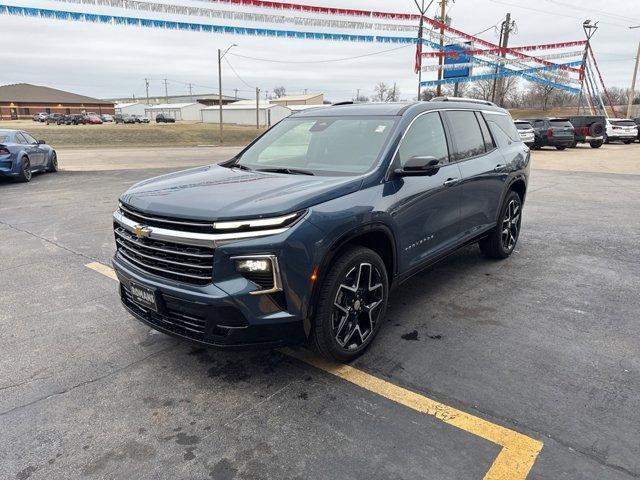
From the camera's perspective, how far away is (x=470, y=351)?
3.69m

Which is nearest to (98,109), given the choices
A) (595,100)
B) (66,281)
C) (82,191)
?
(595,100)

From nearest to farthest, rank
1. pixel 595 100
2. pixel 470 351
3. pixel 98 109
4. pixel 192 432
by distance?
pixel 192 432
pixel 470 351
pixel 595 100
pixel 98 109

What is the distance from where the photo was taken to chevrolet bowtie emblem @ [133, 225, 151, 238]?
3154 millimetres

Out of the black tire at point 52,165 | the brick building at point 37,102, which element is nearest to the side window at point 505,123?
the black tire at point 52,165

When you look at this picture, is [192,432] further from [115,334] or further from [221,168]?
[221,168]

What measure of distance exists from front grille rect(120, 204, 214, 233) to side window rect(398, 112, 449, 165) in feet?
5.66

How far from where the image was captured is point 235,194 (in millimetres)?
3184

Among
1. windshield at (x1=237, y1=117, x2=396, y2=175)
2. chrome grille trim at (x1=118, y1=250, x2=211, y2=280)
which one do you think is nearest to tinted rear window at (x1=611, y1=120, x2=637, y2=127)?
windshield at (x1=237, y1=117, x2=396, y2=175)

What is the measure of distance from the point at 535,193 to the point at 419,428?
10.1 meters

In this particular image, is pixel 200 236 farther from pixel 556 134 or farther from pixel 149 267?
pixel 556 134

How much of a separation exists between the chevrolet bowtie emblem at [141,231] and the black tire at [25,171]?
1204 cm

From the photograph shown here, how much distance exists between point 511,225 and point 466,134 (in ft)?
5.46

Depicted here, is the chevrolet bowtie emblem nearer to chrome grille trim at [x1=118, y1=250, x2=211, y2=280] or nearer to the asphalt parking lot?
chrome grille trim at [x1=118, y1=250, x2=211, y2=280]

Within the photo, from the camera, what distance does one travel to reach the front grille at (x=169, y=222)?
2.91 meters
